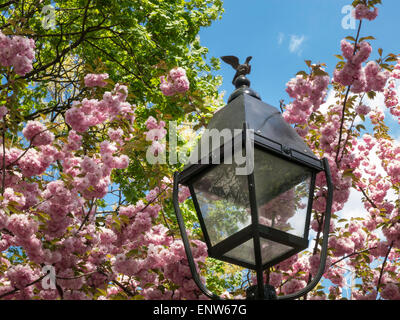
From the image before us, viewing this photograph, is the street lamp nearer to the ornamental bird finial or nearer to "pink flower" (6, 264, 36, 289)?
the ornamental bird finial

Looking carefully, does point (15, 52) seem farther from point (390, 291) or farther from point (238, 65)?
point (390, 291)

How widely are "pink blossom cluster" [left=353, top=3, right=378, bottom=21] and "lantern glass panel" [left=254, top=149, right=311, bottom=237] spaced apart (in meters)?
2.25

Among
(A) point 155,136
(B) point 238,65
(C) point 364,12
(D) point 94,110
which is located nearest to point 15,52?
(D) point 94,110

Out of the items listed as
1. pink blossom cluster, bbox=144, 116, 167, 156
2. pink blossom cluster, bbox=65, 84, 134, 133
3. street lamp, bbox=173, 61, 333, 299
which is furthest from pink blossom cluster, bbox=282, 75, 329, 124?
street lamp, bbox=173, 61, 333, 299

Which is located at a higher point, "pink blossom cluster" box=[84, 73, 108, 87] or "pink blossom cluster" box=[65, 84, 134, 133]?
"pink blossom cluster" box=[84, 73, 108, 87]

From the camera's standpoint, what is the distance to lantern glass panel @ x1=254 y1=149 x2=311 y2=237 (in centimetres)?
195

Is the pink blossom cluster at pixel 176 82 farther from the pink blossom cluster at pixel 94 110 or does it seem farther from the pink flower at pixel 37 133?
the pink flower at pixel 37 133

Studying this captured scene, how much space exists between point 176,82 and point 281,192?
2.25m

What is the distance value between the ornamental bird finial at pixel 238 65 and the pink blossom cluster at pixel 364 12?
5.42ft

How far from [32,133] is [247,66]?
6.19 feet

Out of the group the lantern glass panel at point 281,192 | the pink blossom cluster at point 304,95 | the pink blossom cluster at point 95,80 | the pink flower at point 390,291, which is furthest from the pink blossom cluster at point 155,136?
the pink flower at point 390,291

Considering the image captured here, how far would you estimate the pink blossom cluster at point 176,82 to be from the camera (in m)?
4.00

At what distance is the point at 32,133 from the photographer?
350 centimetres

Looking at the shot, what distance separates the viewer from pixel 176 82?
13.2ft
